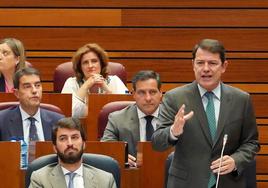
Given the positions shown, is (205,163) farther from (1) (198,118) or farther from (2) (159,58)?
(2) (159,58)

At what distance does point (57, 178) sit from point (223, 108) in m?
0.68

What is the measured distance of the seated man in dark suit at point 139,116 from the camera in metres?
3.78

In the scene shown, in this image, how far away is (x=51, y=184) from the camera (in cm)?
302

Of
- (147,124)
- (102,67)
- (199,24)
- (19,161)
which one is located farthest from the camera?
(199,24)

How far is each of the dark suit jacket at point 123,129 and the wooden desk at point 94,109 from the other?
24 cm

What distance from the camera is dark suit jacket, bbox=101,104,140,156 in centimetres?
376

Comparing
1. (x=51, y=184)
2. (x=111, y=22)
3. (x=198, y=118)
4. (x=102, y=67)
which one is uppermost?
(x=111, y=22)

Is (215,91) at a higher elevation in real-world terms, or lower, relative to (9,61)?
lower

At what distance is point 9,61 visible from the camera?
168 inches

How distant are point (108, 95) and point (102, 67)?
1.09 ft

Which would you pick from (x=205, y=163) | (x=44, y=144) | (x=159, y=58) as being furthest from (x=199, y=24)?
(x=205, y=163)

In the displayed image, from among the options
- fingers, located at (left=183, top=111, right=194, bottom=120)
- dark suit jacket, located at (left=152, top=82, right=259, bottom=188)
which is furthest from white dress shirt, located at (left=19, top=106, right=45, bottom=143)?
fingers, located at (left=183, top=111, right=194, bottom=120)

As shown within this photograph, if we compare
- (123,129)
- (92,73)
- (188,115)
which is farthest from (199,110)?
(92,73)

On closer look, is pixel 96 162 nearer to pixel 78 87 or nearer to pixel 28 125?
pixel 28 125
